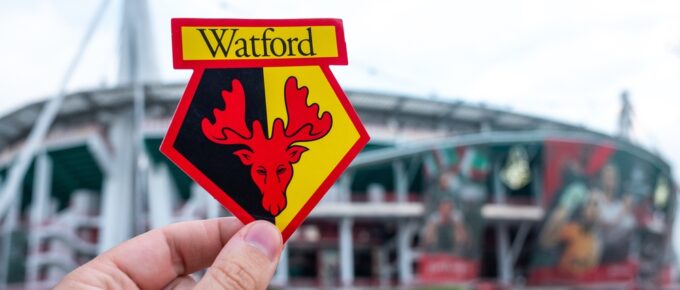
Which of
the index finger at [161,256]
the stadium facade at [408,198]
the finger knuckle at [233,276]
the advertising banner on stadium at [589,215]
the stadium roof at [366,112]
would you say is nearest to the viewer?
the finger knuckle at [233,276]

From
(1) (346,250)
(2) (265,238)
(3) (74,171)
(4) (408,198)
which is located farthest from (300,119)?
(3) (74,171)

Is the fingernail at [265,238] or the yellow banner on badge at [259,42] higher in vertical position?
the yellow banner on badge at [259,42]

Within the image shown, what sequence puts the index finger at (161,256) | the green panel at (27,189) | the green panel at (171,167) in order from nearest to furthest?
1. the index finger at (161,256)
2. the green panel at (171,167)
3. the green panel at (27,189)

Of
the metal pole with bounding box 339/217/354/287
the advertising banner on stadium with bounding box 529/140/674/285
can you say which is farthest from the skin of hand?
the advertising banner on stadium with bounding box 529/140/674/285

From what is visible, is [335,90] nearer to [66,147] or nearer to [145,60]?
[145,60]

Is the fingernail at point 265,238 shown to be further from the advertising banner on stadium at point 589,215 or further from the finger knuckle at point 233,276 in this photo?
the advertising banner on stadium at point 589,215

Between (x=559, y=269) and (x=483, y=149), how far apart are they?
858 cm

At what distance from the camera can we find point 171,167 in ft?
113

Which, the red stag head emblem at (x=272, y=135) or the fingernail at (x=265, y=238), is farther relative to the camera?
the red stag head emblem at (x=272, y=135)

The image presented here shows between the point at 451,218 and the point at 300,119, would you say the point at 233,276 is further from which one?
the point at 451,218

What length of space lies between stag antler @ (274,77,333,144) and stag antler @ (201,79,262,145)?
11 centimetres

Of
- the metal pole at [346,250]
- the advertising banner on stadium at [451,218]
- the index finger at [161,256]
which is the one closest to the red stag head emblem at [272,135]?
the index finger at [161,256]

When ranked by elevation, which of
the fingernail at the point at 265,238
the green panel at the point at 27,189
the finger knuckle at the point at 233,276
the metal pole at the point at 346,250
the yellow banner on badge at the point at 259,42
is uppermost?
the yellow banner on badge at the point at 259,42

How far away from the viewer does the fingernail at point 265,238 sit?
1917mm
